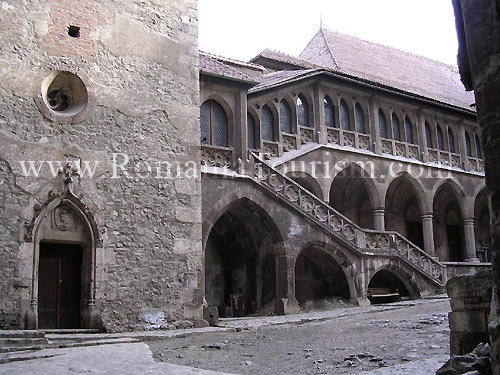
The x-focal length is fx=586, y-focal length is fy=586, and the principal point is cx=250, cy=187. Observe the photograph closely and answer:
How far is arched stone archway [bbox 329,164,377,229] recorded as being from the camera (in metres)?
21.0

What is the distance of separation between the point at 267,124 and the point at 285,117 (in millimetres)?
858

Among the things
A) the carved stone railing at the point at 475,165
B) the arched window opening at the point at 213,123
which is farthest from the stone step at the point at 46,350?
the carved stone railing at the point at 475,165

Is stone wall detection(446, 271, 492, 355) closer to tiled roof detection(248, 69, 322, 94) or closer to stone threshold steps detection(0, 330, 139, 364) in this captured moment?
stone threshold steps detection(0, 330, 139, 364)

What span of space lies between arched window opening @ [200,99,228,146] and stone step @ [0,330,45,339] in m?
7.60

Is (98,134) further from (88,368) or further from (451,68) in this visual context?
(451,68)

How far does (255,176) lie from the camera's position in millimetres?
15773

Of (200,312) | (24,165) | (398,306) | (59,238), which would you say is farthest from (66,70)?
(398,306)

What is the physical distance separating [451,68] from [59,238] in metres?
26.1

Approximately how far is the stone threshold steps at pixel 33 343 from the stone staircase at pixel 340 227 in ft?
22.3

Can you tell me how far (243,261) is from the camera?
55.7 feet

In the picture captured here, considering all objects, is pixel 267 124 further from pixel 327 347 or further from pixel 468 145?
pixel 327 347

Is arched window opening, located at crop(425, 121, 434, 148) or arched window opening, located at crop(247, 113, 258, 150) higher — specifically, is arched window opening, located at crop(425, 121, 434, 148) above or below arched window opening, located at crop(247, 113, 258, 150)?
above

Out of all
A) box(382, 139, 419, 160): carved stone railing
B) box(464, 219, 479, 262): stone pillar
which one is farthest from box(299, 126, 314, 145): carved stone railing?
box(464, 219, 479, 262): stone pillar

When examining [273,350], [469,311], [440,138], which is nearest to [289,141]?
[440,138]
